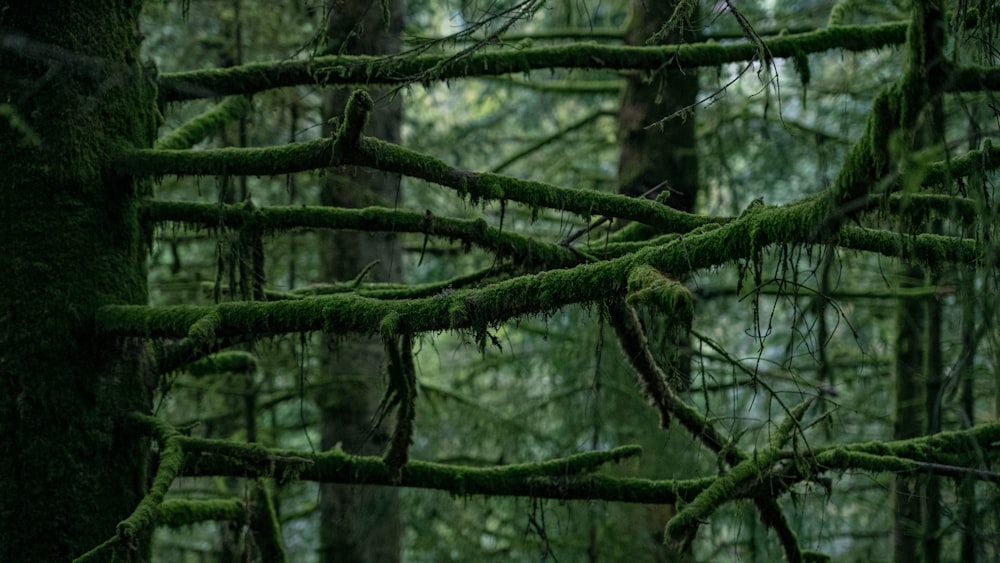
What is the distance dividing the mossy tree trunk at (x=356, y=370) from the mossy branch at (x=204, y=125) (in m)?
2.75

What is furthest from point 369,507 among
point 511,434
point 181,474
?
point 181,474

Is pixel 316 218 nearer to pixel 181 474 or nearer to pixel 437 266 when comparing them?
pixel 181 474

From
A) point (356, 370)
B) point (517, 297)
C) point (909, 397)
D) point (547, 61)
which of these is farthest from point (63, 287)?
point (909, 397)

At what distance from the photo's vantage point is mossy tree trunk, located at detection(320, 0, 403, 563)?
7.66 m

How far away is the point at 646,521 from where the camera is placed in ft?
26.9

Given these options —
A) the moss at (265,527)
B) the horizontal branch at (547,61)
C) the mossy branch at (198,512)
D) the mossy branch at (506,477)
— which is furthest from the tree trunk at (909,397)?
the mossy branch at (198,512)

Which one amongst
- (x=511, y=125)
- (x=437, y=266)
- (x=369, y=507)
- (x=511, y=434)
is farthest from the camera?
(x=511, y=125)

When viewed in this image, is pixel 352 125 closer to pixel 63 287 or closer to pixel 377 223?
pixel 377 223

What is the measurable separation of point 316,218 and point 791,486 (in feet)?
8.36

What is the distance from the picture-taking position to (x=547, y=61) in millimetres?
4320

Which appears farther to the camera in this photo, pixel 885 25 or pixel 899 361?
pixel 899 361

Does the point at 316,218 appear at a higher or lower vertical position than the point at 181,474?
higher

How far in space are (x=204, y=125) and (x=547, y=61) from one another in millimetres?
1816

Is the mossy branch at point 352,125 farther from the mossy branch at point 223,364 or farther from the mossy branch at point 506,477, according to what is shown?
the mossy branch at point 223,364
